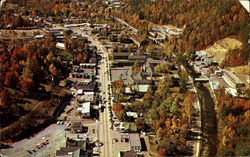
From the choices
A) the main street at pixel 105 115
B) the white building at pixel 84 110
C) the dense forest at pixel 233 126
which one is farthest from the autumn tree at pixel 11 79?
the dense forest at pixel 233 126

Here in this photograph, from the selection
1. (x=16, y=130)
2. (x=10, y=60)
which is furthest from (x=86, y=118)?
(x=10, y=60)

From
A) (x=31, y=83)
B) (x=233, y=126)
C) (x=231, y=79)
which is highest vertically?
(x=231, y=79)

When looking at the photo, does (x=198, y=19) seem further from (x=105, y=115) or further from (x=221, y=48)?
(x=105, y=115)

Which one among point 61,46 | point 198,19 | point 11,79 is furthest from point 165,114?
point 198,19

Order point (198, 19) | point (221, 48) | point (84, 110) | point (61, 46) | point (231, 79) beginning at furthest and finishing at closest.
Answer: point (198, 19), point (61, 46), point (221, 48), point (231, 79), point (84, 110)

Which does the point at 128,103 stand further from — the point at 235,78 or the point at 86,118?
the point at 235,78

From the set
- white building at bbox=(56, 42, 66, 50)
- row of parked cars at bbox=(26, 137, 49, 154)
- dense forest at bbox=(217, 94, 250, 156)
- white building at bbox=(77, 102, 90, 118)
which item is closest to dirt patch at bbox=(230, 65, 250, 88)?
dense forest at bbox=(217, 94, 250, 156)

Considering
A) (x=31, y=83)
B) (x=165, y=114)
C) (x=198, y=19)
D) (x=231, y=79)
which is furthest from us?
(x=198, y=19)

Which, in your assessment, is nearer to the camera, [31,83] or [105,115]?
[105,115]
